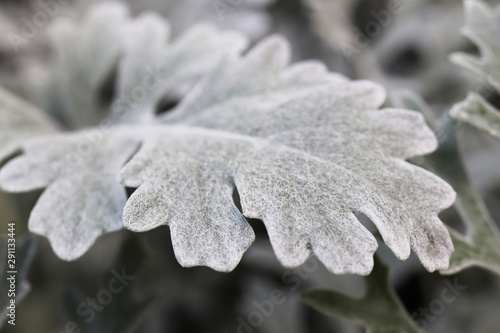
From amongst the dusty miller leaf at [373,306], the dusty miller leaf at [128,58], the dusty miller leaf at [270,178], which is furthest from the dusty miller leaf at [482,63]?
the dusty miller leaf at [128,58]

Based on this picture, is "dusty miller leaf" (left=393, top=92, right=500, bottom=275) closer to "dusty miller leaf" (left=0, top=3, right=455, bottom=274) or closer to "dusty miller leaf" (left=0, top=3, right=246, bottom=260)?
"dusty miller leaf" (left=0, top=3, right=455, bottom=274)

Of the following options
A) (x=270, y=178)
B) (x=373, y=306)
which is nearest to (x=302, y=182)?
(x=270, y=178)

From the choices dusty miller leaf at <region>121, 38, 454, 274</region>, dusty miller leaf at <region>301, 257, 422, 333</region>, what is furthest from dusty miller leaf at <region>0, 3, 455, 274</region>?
dusty miller leaf at <region>301, 257, 422, 333</region>

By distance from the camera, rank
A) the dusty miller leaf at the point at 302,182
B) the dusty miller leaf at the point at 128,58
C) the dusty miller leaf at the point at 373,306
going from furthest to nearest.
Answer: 1. the dusty miller leaf at the point at 128,58
2. the dusty miller leaf at the point at 373,306
3. the dusty miller leaf at the point at 302,182

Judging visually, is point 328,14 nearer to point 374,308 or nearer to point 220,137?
point 220,137

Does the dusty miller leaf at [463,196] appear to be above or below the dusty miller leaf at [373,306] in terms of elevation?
above

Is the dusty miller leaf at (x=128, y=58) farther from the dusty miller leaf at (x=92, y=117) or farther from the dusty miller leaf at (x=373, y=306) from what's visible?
the dusty miller leaf at (x=373, y=306)
